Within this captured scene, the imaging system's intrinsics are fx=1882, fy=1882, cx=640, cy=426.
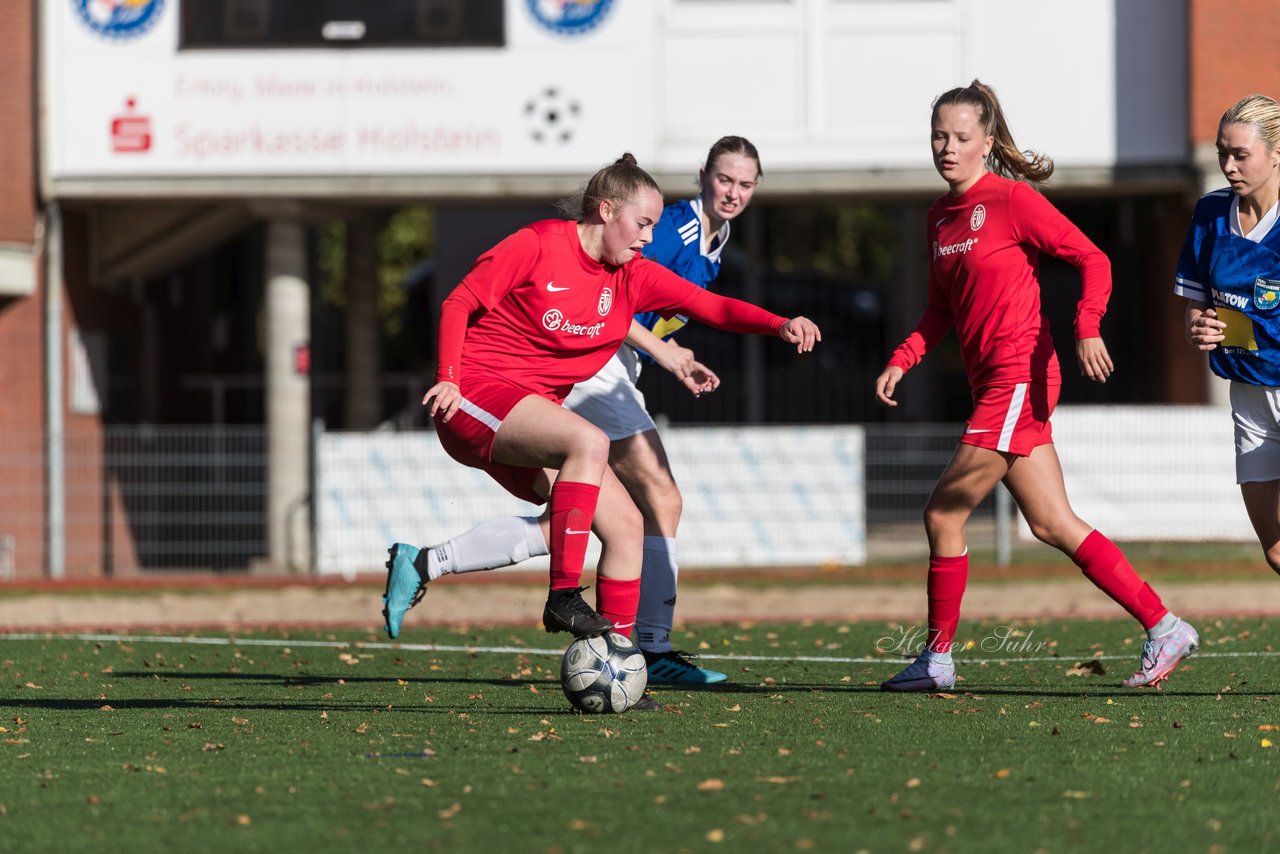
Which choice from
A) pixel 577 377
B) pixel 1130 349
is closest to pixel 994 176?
pixel 577 377

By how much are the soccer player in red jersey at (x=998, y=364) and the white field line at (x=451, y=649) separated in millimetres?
1354

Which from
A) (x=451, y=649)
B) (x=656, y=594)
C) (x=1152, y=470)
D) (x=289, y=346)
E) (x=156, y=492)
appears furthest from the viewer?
(x=289, y=346)

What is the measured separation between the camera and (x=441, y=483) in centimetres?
1617

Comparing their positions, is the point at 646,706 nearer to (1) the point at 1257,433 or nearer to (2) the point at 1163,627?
(2) the point at 1163,627

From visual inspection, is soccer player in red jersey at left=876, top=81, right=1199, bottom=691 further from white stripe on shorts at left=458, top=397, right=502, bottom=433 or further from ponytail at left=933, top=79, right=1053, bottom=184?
white stripe on shorts at left=458, top=397, right=502, bottom=433

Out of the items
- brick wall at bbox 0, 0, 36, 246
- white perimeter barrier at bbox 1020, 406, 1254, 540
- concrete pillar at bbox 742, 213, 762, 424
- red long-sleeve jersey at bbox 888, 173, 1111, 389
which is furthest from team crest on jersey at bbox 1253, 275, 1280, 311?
concrete pillar at bbox 742, 213, 762, 424

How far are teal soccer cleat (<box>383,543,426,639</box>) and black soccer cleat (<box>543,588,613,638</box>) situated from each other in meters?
0.87

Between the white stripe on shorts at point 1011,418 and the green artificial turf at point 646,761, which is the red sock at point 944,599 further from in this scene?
the white stripe on shorts at point 1011,418

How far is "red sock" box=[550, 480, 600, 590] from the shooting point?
20.5 ft

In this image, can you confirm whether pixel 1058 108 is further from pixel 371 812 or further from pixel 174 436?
pixel 371 812

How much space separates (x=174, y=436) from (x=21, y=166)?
12.3 feet

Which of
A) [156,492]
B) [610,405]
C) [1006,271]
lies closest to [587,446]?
[610,405]

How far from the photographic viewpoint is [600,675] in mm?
6168

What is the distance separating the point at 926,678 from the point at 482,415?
6.33 feet
